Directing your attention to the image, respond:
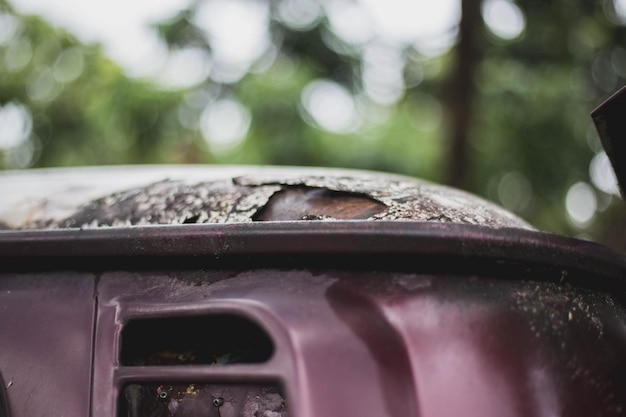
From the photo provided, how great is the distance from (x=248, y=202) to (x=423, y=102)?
9.44 m

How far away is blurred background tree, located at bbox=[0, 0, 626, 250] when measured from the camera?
7.08 metres

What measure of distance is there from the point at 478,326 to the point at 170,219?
761 millimetres

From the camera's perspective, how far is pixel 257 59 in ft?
37.2

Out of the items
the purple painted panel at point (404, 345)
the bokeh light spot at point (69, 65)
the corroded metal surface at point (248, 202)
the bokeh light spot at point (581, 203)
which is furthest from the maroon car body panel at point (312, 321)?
the bokeh light spot at point (69, 65)

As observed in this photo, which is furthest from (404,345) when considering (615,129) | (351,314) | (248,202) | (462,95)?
(462,95)

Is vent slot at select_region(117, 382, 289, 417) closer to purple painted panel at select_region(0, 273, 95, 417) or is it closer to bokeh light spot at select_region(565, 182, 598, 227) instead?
purple painted panel at select_region(0, 273, 95, 417)

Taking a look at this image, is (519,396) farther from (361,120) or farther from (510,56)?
(361,120)

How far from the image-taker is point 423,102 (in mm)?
10680

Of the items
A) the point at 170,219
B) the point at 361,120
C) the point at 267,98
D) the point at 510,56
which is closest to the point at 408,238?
the point at 170,219

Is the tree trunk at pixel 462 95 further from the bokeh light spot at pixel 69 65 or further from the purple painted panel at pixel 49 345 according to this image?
the bokeh light spot at pixel 69 65

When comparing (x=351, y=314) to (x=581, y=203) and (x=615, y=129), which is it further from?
(x=581, y=203)

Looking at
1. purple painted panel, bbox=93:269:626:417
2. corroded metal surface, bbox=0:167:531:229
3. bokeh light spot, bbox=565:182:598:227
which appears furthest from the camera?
bokeh light spot, bbox=565:182:598:227

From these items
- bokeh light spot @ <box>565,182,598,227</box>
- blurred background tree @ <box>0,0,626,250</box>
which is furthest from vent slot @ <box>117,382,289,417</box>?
bokeh light spot @ <box>565,182,598,227</box>

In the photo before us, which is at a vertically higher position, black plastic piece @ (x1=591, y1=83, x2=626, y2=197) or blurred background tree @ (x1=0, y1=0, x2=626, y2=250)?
blurred background tree @ (x1=0, y1=0, x2=626, y2=250)
